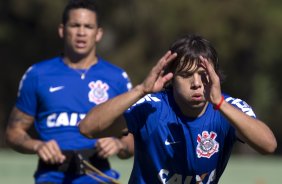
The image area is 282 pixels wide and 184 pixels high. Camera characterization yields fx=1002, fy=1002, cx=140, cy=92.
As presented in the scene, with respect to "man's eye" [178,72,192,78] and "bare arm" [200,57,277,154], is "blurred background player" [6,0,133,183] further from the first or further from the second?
"bare arm" [200,57,277,154]

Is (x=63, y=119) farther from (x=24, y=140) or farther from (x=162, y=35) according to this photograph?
(x=162, y=35)

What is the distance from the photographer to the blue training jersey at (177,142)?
6453 millimetres

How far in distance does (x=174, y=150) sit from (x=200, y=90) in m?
0.56

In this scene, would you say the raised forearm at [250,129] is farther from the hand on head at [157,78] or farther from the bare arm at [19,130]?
the bare arm at [19,130]

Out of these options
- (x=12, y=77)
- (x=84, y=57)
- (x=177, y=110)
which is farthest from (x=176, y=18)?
(x=177, y=110)

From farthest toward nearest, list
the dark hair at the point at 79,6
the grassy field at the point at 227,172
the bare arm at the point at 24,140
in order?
the grassy field at the point at 227,172 < the dark hair at the point at 79,6 < the bare arm at the point at 24,140

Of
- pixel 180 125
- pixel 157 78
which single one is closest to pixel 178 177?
pixel 180 125

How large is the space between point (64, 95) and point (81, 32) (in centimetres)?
59

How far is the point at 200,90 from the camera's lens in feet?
20.1

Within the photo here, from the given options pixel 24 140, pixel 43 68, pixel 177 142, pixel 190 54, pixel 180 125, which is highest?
pixel 190 54

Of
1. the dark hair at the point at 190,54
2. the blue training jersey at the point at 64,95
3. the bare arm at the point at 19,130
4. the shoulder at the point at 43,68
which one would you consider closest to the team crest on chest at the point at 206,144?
the dark hair at the point at 190,54

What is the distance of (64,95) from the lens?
862cm

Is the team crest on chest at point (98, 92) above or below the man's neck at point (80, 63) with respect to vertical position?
below

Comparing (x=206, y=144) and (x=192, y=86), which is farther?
(x=206, y=144)
